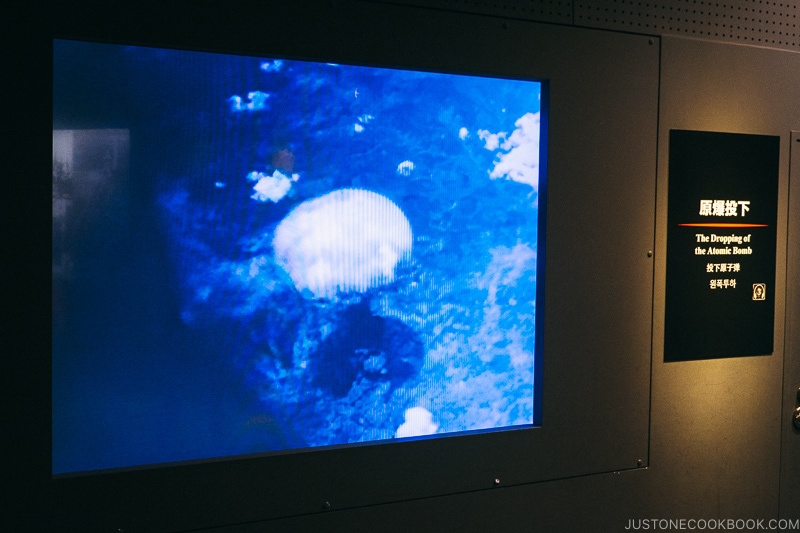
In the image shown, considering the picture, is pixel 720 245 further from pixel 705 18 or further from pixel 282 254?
pixel 282 254

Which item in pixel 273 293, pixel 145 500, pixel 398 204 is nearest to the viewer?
pixel 145 500

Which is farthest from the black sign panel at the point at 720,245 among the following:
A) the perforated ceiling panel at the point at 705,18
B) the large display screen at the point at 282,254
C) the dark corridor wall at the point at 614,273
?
the large display screen at the point at 282,254

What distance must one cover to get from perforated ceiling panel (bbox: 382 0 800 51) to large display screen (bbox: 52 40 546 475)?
0.88 feet

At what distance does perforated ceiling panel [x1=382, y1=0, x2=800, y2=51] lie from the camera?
2764 mm

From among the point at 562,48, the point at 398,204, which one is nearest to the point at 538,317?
the point at 398,204

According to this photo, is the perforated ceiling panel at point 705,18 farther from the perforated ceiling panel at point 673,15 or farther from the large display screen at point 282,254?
the large display screen at point 282,254

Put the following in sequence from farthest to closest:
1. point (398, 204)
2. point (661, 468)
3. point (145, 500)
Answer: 1. point (661, 468)
2. point (398, 204)
3. point (145, 500)

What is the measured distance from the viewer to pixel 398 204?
8.68 feet

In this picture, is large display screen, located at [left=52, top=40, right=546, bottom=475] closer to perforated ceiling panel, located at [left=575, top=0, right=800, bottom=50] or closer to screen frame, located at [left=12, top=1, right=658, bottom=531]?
screen frame, located at [left=12, top=1, right=658, bottom=531]

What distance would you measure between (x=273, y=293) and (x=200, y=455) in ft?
1.92

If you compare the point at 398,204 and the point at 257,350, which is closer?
the point at 257,350

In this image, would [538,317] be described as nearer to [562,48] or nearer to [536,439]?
[536,439]

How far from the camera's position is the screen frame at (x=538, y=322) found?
2186 mm

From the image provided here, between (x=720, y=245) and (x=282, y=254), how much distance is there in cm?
191
